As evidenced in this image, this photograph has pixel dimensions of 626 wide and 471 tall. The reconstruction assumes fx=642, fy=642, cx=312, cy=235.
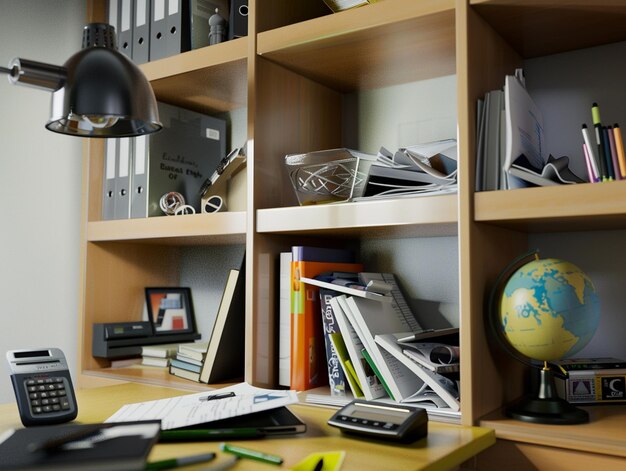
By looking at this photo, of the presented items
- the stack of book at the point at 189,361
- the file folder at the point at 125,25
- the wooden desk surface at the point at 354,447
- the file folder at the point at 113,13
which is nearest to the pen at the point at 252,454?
the wooden desk surface at the point at 354,447

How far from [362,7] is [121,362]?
127 centimetres

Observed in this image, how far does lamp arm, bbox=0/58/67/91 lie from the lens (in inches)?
43.8

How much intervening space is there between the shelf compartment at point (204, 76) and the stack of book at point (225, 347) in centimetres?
53

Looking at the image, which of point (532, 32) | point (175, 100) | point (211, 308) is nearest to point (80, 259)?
point (211, 308)

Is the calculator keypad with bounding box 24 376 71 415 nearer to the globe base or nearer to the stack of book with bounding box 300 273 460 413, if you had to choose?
the stack of book with bounding box 300 273 460 413

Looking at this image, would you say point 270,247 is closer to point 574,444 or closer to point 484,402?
point 484,402

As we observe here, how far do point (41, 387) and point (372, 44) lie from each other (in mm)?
1024

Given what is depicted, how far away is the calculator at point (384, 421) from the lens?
1059 mm

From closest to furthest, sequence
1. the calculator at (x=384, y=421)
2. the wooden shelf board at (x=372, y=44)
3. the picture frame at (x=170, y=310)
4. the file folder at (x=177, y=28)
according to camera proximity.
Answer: the calculator at (x=384, y=421)
the wooden shelf board at (x=372, y=44)
the file folder at (x=177, y=28)
the picture frame at (x=170, y=310)

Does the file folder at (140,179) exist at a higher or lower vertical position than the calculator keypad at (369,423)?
higher

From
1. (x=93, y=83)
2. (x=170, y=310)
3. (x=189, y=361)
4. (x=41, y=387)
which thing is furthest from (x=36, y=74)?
(x=170, y=310)

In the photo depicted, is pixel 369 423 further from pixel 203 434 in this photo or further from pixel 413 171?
pixel 413 171

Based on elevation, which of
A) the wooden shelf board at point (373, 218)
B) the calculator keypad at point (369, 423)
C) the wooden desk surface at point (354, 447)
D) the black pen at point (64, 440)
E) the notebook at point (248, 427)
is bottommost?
the wooden desk surface at point (354, 447)

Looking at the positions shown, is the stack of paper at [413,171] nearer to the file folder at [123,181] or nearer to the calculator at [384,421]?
the calculator at [384,421]
